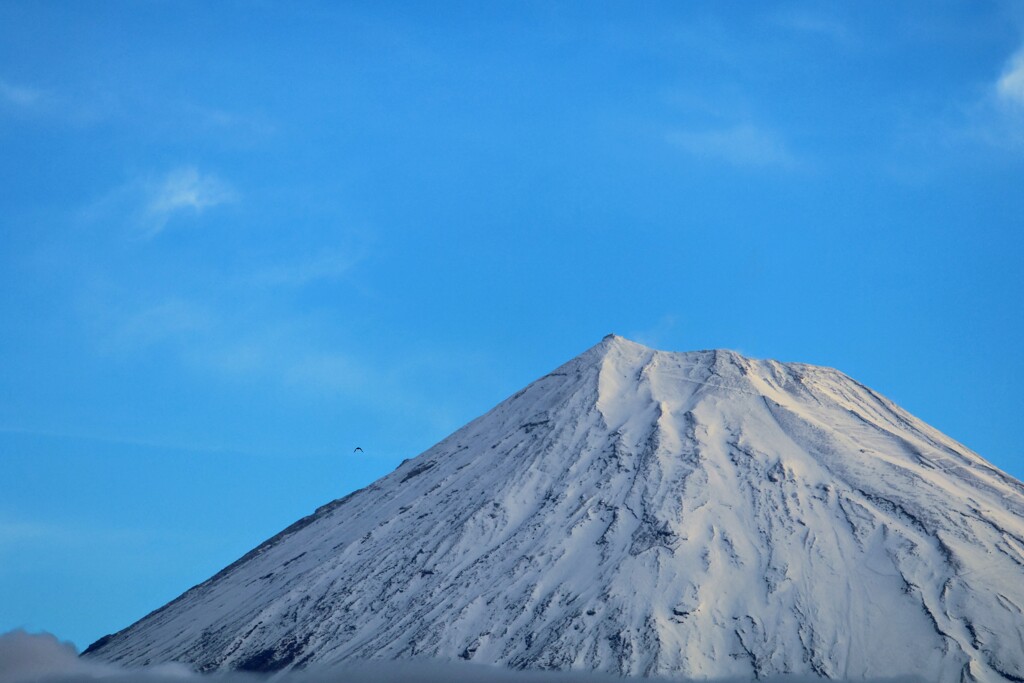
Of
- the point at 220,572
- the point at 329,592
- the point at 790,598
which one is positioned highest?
the point at 220,572

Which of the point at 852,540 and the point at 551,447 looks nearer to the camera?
the point at 852,540

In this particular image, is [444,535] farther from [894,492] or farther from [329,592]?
[894,492]

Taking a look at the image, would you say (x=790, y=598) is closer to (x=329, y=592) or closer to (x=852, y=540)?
(x=852, y=540)

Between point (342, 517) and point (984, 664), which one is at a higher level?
point (342, 517)

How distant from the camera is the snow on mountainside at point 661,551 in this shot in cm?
5897

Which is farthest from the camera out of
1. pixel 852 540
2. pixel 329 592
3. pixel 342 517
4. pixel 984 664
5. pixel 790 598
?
pixel 342 517

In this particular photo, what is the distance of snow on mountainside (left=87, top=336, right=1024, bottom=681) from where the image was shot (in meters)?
59.0

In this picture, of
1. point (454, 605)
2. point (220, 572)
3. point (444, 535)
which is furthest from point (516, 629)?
point (220, 572)

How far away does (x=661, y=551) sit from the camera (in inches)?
2532

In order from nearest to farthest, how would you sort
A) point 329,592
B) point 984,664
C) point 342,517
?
point 984,664 < point 329,592 < point 342,517

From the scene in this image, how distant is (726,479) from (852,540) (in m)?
7.71

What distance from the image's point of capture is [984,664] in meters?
56.2

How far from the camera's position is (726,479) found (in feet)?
231

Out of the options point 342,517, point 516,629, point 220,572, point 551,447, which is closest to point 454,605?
point 516,629
